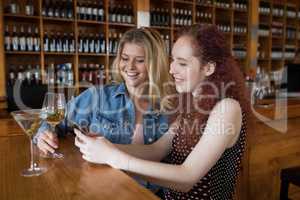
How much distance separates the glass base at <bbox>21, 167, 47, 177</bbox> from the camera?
2.72 feet

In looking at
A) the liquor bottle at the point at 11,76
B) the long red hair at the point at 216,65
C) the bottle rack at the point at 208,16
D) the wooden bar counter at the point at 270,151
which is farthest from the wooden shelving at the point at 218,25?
the long red hair at the point at 216,65

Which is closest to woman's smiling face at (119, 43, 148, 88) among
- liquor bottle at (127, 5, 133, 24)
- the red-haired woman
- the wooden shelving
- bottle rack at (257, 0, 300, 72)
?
the red-haired woman

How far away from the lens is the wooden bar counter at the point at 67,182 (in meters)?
0.70

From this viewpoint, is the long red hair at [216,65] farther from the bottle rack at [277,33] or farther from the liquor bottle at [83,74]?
the bottle rack at [277,33]

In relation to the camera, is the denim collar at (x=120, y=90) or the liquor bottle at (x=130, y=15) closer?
the denim collar at (x=120, y=90)

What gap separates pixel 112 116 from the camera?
1.46m

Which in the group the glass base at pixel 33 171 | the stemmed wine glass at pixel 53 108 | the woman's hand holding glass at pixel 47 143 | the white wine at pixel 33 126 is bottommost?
the glass base at pixel 33 171

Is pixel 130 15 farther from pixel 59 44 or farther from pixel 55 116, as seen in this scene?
pixel 55 116

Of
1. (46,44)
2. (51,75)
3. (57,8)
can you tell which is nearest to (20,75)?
(51,75)

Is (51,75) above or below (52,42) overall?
below

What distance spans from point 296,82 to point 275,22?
274 cm

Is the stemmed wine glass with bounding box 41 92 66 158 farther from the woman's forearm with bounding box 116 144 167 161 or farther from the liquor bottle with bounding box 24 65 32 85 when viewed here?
the liquor bottle with bounding box 24 65 32 85

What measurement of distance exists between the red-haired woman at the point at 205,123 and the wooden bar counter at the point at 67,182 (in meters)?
0.07

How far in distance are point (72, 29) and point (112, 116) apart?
263 centimetres
